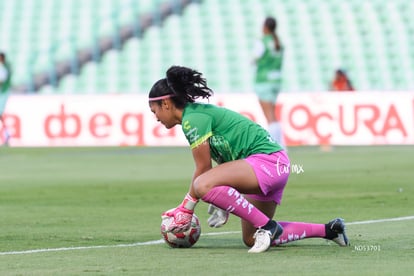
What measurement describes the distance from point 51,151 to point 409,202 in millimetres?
14993

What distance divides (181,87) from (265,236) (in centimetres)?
122

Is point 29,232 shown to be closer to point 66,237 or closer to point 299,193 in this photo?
point 66,237

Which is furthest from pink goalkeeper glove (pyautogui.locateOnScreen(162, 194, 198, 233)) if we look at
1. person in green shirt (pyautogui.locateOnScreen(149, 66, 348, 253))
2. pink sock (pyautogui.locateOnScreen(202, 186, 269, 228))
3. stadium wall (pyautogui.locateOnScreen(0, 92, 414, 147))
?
stadium wall (pyautogui.locateOnScreen(0, 92, 414, 147))

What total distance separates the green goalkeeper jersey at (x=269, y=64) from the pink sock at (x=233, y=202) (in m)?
11.5

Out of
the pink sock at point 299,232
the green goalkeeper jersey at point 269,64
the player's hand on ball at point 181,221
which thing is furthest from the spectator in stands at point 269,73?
the player's hand on ball at point 181,221

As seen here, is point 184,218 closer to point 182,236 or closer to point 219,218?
point 182,236

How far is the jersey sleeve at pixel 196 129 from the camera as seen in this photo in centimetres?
802

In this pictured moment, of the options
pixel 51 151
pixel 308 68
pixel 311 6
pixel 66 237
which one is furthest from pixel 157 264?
pixel 311 6

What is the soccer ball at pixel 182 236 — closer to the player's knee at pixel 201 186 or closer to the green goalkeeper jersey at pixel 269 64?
the player's knee at pixel 201 186

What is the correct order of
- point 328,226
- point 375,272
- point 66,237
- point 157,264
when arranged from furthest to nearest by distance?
point 66,237, point 328,226, point 157,264, point 375,272

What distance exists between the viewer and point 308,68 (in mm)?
33531

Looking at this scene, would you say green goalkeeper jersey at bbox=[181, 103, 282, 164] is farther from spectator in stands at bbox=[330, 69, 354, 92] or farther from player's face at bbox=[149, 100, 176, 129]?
spectator in stands at bbox=[330, 69, 354, 92]

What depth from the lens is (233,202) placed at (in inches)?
317

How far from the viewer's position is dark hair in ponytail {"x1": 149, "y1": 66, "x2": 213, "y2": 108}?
8.27 m
